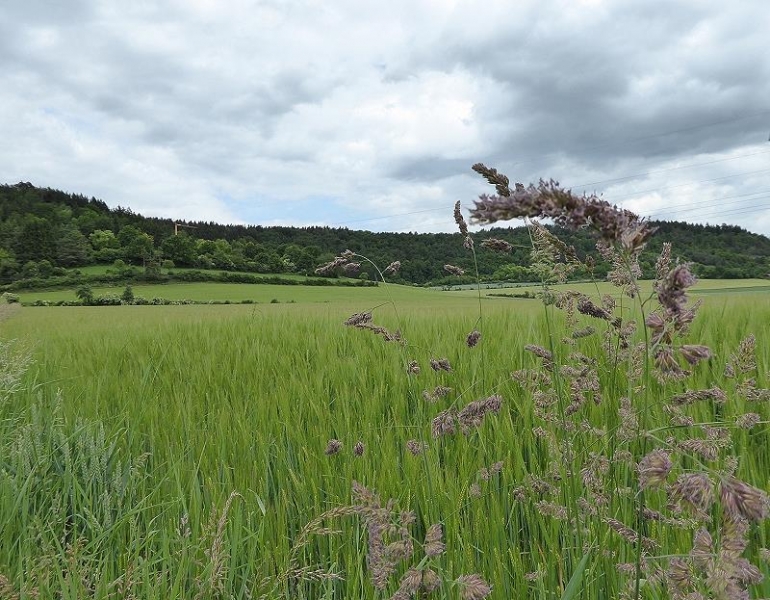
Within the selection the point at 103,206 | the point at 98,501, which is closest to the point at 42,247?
the point at 103,206

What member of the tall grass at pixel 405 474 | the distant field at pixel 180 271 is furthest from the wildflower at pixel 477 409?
the distant field at pixel 180 271

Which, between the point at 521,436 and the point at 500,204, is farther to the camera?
the point at 521,436

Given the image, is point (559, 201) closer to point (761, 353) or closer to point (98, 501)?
point (98, 501)

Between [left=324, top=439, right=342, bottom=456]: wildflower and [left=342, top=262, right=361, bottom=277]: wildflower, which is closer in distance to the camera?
[left=324, top=439, right=342, bottom=456]: wildflower

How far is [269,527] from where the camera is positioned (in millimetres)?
2055

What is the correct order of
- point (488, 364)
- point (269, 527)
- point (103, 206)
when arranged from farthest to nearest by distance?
point (103, 206), point (488, 364), point (269, 527)

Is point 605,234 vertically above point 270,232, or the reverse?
point 270,232

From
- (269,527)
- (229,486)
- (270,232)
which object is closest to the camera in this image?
Result: (269,527)

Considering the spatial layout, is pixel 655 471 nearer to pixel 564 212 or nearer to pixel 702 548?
pixel 702 548

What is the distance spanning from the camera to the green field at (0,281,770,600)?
1.56 meters

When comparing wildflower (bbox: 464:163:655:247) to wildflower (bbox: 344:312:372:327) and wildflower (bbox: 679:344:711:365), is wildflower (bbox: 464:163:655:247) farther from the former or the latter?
wildflower (bbox: 344:312:372:327)

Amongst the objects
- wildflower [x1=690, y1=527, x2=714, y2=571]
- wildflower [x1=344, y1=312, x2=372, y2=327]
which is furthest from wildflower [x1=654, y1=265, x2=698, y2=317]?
wildflower [x1=344, y1=312, x2=372, y2=327]

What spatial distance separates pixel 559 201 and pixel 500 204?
0.08 m

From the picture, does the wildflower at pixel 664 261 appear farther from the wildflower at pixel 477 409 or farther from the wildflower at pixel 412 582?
the wildflower at pixel 412 582
